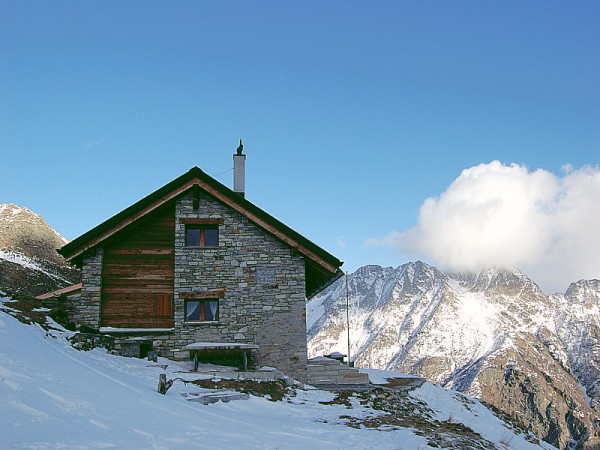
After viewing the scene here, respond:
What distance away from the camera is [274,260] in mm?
20891

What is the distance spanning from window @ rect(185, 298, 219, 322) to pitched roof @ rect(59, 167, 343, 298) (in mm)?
3003

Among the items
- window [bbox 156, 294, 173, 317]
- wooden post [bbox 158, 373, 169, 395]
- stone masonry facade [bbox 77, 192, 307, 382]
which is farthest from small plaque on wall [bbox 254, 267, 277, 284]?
wooden post [bbox 158, 373, 169, 395]

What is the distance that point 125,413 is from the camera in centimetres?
970

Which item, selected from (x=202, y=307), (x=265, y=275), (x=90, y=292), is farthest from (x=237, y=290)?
(x=90, y=292)

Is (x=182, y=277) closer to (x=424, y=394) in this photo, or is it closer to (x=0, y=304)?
(x=0, y=304)

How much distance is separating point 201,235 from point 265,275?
256 centimetres

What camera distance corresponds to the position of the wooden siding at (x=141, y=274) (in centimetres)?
2023

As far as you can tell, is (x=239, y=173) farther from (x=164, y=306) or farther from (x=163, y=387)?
(x=163, y=387)

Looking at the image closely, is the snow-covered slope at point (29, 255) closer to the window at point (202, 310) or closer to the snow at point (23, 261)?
the snow at point (23, 261)

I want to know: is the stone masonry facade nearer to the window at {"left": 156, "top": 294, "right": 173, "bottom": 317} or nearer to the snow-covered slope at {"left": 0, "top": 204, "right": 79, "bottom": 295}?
the window at {"left": 156, "top": 294, "right": 173, "bottom": 317}

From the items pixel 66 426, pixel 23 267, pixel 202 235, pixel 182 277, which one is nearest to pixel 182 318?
pixel 182 277

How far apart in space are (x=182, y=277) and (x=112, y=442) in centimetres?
1286

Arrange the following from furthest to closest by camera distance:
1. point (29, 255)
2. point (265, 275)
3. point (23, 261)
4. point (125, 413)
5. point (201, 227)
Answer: point (29, 255)
point (23, 261)
point (201, 227)
point (265, 275)
point (125, 413)

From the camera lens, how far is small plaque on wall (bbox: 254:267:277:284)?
20723mm
